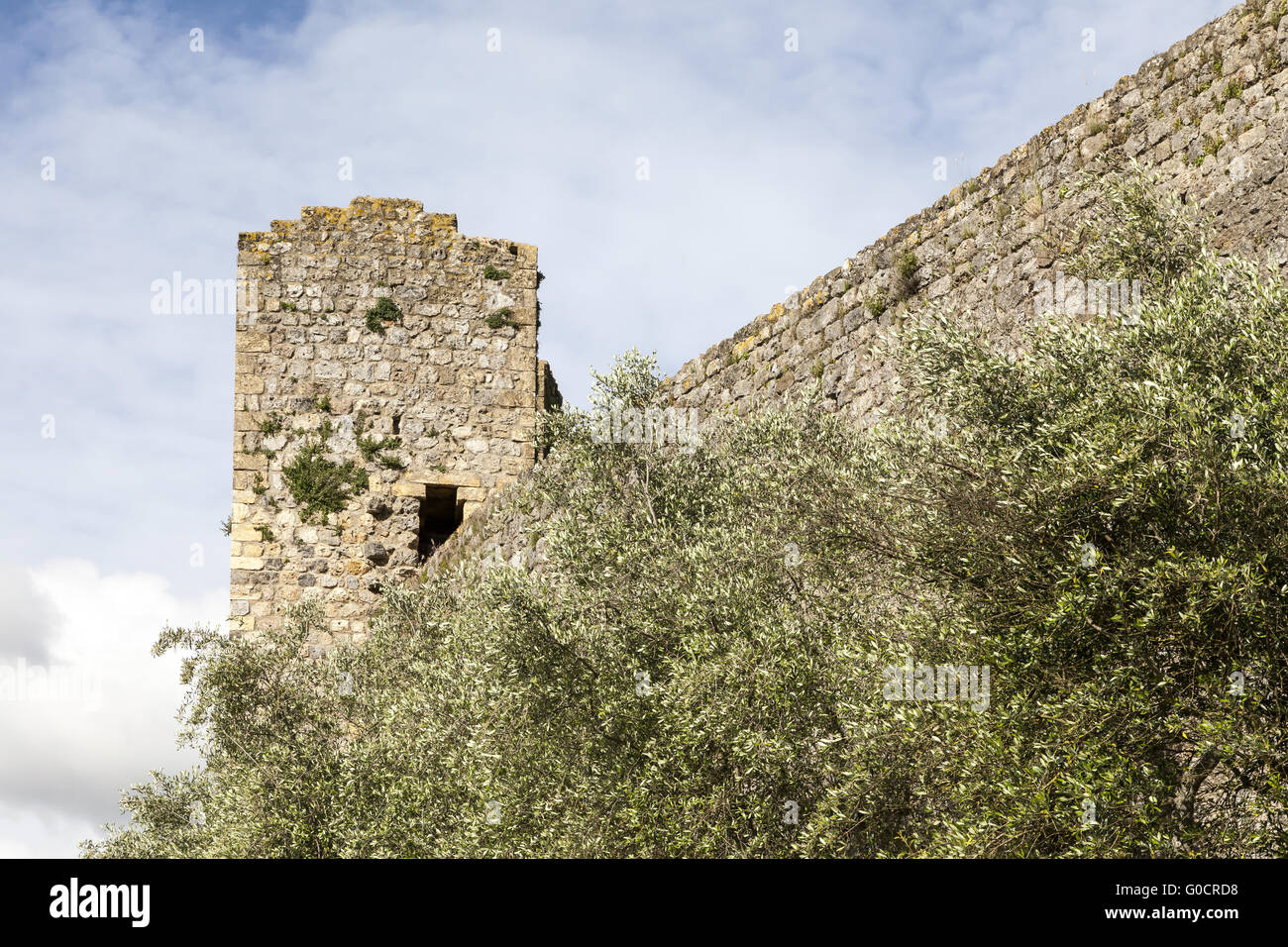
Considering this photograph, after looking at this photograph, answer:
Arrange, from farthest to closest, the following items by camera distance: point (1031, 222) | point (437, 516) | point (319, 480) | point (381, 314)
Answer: point (437, 516)
point (381, 314)
point (319, 480)
point (1031, 222)

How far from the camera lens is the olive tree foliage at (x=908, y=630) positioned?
5012mm

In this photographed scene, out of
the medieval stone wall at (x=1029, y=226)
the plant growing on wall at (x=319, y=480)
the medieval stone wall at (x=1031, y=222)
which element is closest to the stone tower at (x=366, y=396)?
the plant growing on wall at (x=319, y=480)

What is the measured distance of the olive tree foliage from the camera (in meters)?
5.01

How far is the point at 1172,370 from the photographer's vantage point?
5.48 metres

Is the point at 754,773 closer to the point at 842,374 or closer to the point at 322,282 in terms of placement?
the point at 842,374

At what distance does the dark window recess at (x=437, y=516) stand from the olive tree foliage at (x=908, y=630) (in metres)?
6.32

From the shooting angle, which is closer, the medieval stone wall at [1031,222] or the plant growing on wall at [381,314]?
the medieval stone wall at [1031,222]

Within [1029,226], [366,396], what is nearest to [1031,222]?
[1029,226]

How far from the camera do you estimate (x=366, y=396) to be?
52.9ft

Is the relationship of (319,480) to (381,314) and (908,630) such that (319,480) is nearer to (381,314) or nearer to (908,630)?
(381,314)

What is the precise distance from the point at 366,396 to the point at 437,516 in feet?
5.92

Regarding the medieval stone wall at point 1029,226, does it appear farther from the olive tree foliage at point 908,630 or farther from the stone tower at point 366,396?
the stone tower at point 366,396

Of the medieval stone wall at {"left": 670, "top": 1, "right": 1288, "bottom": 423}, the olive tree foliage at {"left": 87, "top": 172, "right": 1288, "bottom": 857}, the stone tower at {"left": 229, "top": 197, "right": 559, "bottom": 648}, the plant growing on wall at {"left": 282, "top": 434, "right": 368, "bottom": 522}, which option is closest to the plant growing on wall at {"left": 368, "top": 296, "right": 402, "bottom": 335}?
the stone tower at {"left": 229, "top": 197, "right": 559, "bottom": 648}
